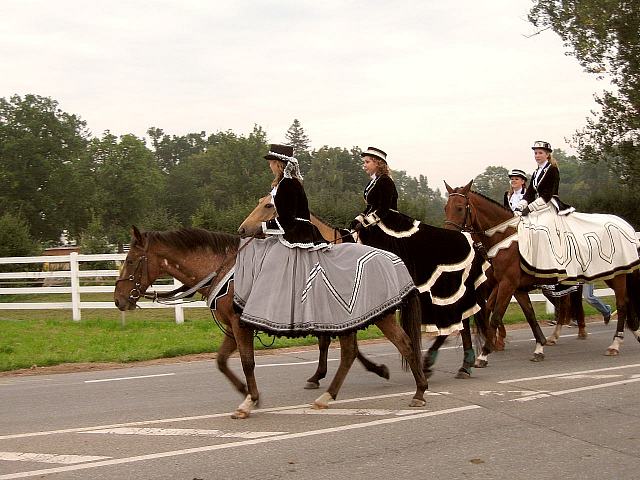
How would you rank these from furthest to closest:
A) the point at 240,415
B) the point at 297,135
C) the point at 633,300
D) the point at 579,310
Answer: the point at 297,135, the point at 579,310, the point at 633,300, the point at 240,415

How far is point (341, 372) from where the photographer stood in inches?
302

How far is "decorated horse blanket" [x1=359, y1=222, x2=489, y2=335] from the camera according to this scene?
8852 millimetres

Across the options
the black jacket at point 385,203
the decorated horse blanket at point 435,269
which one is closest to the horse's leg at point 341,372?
the decorated horse blanket at point 435,269

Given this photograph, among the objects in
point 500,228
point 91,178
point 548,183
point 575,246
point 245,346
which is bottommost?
point 245,346

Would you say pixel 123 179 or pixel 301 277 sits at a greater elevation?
pixel 123 179

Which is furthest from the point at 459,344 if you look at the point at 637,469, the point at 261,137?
the point at 261,137

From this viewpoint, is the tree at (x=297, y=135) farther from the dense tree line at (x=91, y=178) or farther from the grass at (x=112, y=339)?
the grass at (x=112, y=339)

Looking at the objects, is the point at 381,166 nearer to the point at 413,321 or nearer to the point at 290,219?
the point at 290,219

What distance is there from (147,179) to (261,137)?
64.8 ft

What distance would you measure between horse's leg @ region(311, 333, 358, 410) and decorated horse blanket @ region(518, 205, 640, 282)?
4.05 metres

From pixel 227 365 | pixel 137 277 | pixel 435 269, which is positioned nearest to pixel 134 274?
pixel 137 277

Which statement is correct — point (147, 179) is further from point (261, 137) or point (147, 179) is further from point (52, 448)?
point (52, 448)

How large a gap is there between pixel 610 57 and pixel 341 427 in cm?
2118

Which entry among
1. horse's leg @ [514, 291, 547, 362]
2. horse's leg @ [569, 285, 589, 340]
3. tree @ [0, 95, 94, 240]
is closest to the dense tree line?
tree @ [0, 95, 94, 240]
